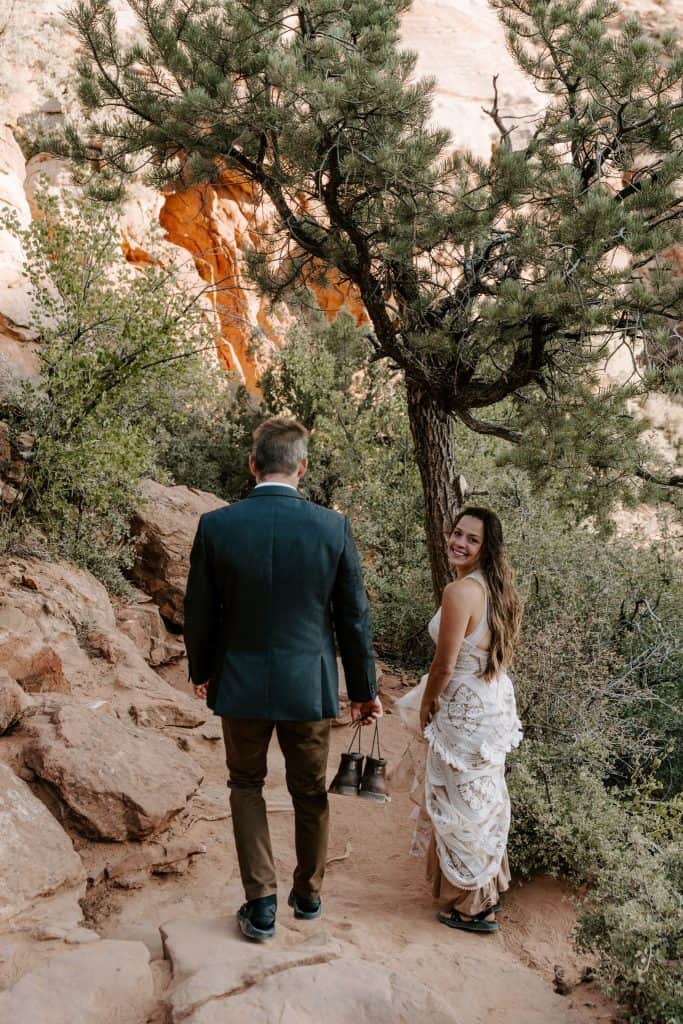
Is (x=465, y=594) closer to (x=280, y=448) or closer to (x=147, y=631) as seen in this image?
(x=280, y=448)

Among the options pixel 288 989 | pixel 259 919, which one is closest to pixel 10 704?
pixel 259 919

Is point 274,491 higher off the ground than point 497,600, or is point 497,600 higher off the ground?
point 274,491

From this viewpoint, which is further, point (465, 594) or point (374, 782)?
point (465, 594)

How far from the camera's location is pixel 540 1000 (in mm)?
3125

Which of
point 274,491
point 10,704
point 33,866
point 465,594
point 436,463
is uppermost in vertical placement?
point 436,463

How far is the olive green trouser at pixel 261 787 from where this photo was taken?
3111 millimetres

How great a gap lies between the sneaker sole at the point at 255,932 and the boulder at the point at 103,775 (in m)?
0.97

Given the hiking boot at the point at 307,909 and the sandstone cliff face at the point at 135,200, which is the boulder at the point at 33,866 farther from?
the sandstone cliff face at the point at 135,200

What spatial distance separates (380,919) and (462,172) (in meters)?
3.99

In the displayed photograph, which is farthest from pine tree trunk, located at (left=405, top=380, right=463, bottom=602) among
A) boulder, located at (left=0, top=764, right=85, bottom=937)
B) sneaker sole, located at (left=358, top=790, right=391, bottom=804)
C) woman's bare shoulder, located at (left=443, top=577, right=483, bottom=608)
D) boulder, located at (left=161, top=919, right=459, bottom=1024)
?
boulder, located at (left=161, top=919, right=459, bottom=1024)

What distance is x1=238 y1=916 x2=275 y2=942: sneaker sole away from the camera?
10.0 feet

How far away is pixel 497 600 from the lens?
→ 3740mm

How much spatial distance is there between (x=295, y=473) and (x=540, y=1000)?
2.14 metres

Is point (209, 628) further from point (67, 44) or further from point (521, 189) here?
point (67, 44)
